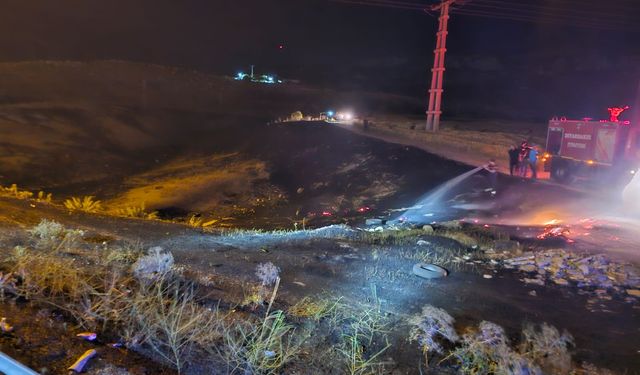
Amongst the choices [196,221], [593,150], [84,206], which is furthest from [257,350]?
[593,150]

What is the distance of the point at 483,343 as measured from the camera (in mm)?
4641

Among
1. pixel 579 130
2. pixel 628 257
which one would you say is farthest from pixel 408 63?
pixel 628 257

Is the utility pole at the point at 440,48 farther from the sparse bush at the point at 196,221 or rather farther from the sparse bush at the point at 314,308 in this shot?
the sparse bush at the point at 314,308

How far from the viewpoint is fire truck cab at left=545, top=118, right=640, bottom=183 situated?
15680 millimetres

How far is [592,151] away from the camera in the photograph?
17359 mm

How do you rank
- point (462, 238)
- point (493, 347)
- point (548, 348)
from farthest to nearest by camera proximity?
point (462, 238) → point (548, 348) → point (493, 347)

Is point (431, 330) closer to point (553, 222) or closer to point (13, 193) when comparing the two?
point (553, 222)

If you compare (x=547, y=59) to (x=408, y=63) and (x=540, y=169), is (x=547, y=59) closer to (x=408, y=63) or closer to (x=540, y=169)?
(x=408, y=63)

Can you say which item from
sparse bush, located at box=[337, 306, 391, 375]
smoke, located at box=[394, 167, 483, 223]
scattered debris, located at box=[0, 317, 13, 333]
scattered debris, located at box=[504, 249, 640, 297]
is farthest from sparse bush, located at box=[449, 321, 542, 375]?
smoke, located at box=[394, 167, 483, 223]

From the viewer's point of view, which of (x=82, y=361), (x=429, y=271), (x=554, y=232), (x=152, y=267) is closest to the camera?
(x=82, y=361)

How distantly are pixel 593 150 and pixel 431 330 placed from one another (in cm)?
1529

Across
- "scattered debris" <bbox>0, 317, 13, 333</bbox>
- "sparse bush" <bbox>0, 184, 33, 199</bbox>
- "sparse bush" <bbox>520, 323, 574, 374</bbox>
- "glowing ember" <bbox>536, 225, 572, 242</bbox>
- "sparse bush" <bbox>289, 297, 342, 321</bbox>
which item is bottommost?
"sparse bush" <bbox>0, 184, 33, 199</bbox>

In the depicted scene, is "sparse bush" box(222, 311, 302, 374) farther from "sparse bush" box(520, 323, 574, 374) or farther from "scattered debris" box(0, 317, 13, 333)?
"sparse bush" box(520, 323, 574, 374)

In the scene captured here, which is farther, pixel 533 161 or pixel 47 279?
pixel 533 161
